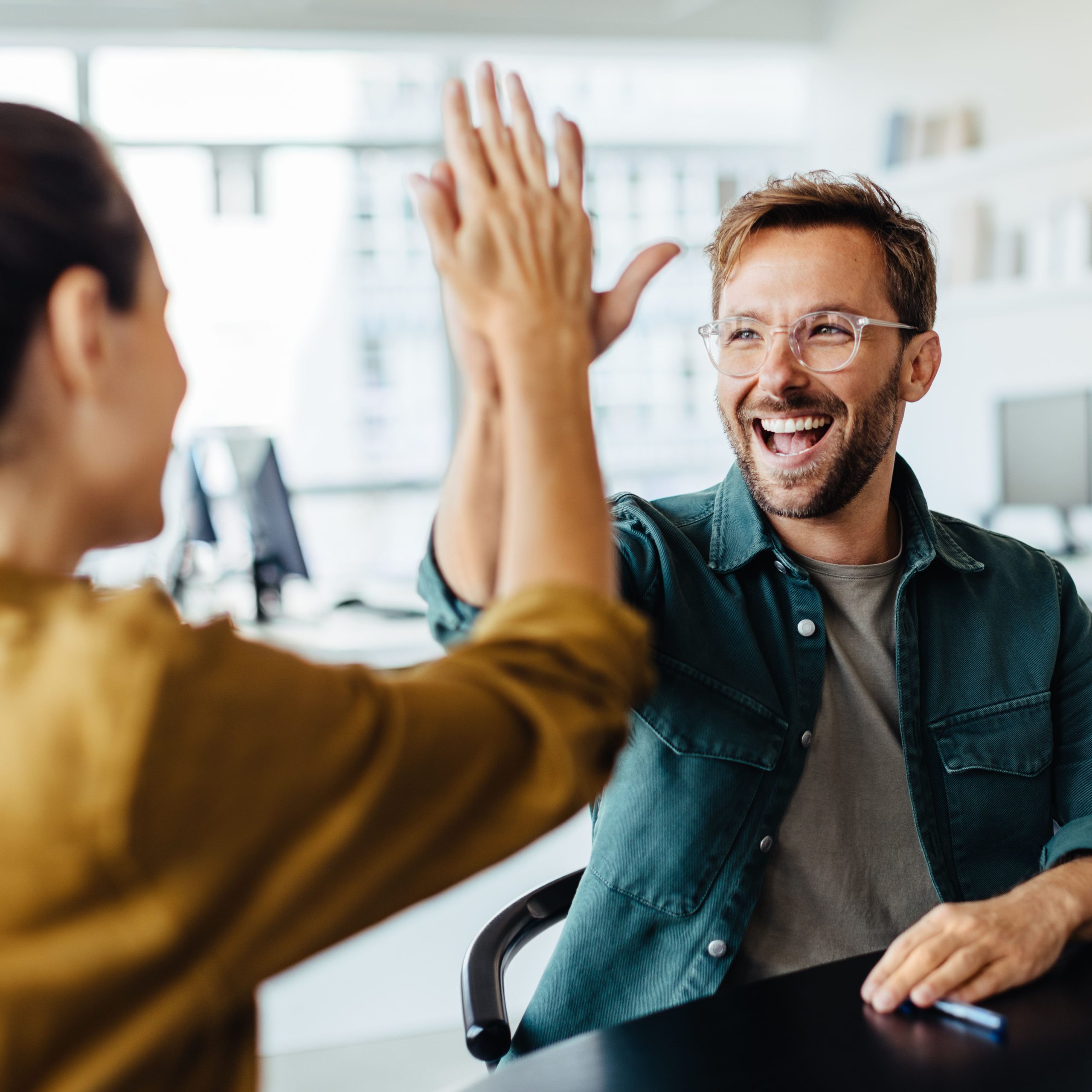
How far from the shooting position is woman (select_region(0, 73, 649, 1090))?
0.55 metres

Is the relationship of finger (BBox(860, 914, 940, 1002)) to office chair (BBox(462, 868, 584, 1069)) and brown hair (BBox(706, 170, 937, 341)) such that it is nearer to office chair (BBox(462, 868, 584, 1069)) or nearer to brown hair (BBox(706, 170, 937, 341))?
office chair (BBox(462, 868, 584, 1069))

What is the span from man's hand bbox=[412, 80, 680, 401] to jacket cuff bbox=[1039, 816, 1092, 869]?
840 mm

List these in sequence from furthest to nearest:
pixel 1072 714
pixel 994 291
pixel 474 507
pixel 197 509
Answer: pixel 994 291 < pixel 197 509 < pixel 1072 714 < pixel 474 507

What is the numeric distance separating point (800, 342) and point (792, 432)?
116 mm

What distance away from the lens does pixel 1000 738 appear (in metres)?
1.43

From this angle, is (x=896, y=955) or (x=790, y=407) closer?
(x=896, y=955)

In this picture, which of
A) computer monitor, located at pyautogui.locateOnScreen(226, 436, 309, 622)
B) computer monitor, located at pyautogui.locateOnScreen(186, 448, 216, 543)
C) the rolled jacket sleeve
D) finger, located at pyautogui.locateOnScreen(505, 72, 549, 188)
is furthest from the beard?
computer monitor, located at pyautogui.locateOnScreen(186, 448, 216, 543)

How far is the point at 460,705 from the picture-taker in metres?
0.62

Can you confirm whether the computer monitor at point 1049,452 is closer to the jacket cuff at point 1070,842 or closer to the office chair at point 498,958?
the jacket cuff at point 1070,842

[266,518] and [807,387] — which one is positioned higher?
[807,387]

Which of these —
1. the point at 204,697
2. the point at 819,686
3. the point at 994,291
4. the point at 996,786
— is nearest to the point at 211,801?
the point at 204,697

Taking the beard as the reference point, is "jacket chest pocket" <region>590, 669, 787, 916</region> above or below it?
below

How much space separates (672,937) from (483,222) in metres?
0.90

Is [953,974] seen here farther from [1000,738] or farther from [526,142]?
[526,142]
